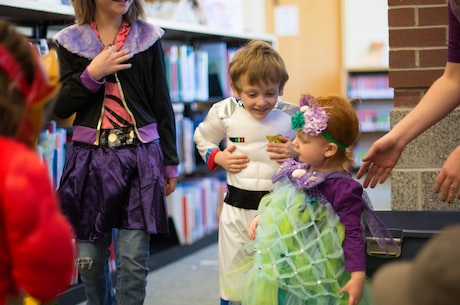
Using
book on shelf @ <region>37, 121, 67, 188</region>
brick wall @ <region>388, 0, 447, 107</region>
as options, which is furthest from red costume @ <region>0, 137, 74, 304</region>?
brick wall @ <region>388, 0, 447, 107</region>

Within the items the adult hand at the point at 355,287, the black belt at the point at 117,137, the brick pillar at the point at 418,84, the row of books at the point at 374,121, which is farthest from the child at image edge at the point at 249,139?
the row of books at the point at 374,121

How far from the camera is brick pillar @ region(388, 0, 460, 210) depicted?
121 inches

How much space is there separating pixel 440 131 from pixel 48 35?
71.0 inches

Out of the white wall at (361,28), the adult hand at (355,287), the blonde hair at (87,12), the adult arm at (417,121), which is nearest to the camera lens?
the adult hand at (355,287)

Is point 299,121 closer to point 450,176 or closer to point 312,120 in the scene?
point 312,120

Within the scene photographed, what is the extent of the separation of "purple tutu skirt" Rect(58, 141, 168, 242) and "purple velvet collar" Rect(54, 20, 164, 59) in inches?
11.9

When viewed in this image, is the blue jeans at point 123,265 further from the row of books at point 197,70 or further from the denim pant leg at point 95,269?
the row of books at point 197,70

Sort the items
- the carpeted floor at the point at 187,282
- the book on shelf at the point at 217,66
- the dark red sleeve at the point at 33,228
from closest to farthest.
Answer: the dark red sleeve at the point at 33,228 < the carpeted floor at the point at 187,282 < the book on shelf at the point at 217,66

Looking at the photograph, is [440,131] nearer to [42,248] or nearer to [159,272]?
[159,272]

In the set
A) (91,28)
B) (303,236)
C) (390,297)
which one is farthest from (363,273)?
(91,28)

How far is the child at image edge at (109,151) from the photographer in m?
2.39

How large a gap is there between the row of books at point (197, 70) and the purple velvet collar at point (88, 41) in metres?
1.79

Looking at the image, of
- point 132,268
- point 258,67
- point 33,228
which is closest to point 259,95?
point 258,67

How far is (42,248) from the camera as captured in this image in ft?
3.82
